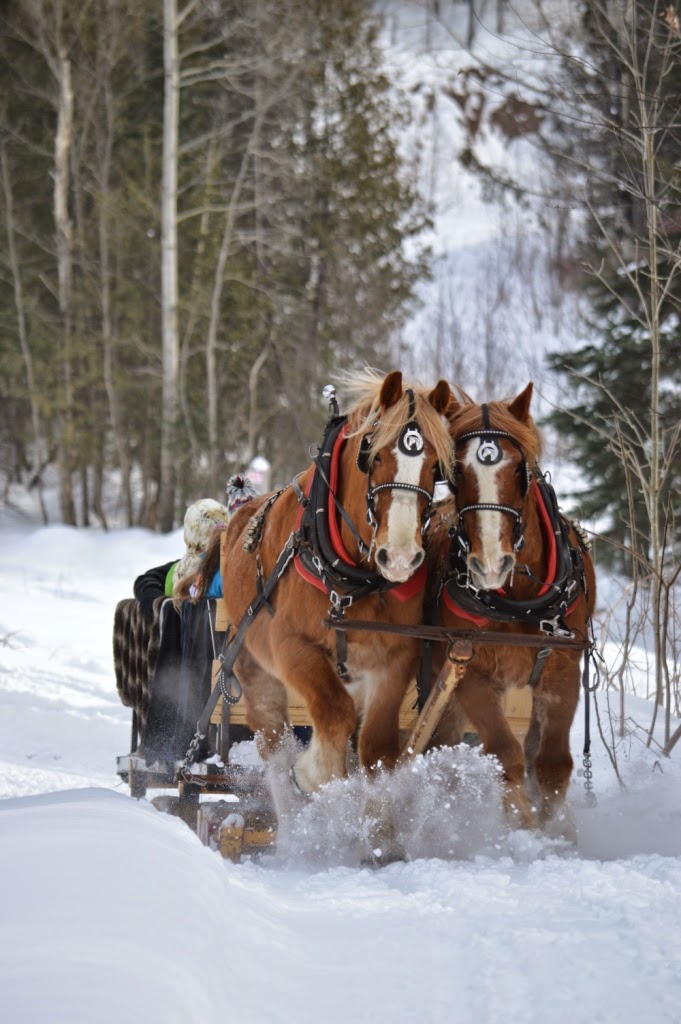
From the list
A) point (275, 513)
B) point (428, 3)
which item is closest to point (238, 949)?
point (275, 513)

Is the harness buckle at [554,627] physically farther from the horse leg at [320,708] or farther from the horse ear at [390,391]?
the horse ear at [390,391]

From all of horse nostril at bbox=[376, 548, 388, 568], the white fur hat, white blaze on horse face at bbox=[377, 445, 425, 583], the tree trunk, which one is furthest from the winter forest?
horse nostril at bbox=[376, 548, 388, 568]

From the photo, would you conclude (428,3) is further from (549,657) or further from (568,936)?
(568,936)

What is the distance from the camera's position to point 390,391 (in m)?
4.37

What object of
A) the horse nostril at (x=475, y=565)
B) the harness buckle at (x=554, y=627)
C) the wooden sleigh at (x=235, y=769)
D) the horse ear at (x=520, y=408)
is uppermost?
the horse ear at (x=520, y=408)

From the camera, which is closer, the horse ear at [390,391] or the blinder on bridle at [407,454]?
the blinder on bridle at [407,454]

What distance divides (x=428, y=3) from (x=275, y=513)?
9.27ft

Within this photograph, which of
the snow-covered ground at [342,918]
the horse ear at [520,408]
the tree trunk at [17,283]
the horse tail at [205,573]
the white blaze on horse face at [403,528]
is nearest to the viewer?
the snow-covered ground at [342,918]

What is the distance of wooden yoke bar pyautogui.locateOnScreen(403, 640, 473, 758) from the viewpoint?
419 cm

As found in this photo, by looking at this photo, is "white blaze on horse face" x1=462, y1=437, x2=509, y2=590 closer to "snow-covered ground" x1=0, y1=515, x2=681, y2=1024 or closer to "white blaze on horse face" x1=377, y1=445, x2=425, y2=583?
"white blaze on horse face" x1=377, y1=445, x2=425, y2=583

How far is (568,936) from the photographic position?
2.89m

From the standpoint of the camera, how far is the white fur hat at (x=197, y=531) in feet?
20.6

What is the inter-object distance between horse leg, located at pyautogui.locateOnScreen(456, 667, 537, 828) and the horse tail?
2.00 meters

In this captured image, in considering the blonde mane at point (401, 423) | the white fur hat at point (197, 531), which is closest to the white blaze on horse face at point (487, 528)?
the blonde mane at point (401, 423)
